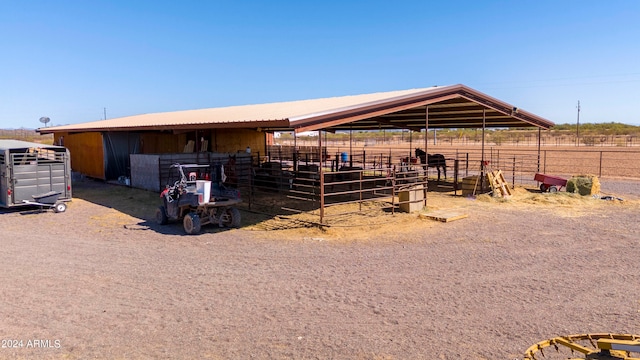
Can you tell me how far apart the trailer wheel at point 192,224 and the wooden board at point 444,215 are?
5.83m

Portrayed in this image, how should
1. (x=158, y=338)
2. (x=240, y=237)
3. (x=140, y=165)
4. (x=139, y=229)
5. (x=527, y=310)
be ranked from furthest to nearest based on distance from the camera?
1. (x=140, y=165)
2. (x=139, y=229)
3. (x=240, y=237)
4. (x=527, y=310)
5. (x=158, y=338)

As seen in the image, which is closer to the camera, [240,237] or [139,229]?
[240,237]

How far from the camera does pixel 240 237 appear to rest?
33.4 ft

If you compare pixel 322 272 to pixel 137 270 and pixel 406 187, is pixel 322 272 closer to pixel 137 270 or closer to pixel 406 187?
pixel 137 270

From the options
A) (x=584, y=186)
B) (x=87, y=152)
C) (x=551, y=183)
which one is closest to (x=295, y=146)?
(x=551, y=183)

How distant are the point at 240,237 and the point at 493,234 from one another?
566 cm

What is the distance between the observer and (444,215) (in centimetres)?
1222

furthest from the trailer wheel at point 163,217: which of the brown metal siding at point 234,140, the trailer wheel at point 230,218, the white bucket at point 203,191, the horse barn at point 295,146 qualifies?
the brown metal siding at point 234,140

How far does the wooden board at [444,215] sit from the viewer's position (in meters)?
11.9

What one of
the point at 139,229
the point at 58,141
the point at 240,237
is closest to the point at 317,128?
the point at 240,237

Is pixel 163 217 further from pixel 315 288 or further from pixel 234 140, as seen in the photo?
pixel 234 140

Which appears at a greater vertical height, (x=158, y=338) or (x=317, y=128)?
(x=317, y=128)

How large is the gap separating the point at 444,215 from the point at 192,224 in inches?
255

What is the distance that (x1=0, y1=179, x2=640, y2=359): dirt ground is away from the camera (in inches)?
191
